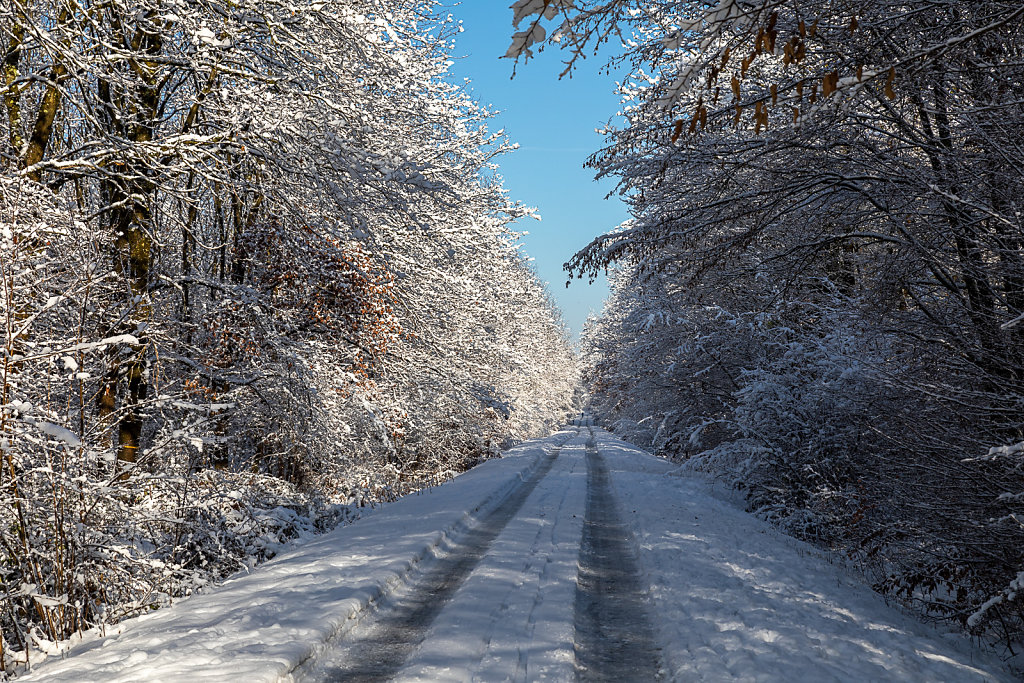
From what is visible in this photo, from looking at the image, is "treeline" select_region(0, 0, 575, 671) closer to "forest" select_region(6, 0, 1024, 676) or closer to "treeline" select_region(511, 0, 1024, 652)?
"forest" select_region(6, 0, 1024, 676)

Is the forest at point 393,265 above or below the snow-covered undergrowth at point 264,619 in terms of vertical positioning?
above

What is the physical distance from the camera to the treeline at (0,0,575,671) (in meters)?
6.23

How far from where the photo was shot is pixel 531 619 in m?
6.89

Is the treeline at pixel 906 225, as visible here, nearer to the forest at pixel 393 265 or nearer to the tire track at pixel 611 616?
the forest at pixel 393 265

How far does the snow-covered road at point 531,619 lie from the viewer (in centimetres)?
559

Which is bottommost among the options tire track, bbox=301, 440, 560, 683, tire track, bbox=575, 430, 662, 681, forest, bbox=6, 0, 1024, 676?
tire track, bbox=575, 430, 662, 681

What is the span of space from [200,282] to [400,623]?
24.2 ft

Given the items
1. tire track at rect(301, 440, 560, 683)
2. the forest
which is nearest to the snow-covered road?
tire track at rect(301, 440, 560, 683)

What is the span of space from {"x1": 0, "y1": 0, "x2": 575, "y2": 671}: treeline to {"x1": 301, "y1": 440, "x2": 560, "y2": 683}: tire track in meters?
2.35

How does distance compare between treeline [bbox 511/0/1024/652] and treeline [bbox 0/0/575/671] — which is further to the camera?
treeline [bbox 0/0/575/671]

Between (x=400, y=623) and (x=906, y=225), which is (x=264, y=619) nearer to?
(x=400, y=623)

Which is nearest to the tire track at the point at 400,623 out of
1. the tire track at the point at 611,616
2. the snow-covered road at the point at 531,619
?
the snow-covered road at the point at 531,619

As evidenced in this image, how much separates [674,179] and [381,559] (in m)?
7.10

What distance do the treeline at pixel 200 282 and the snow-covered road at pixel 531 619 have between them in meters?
1.12
